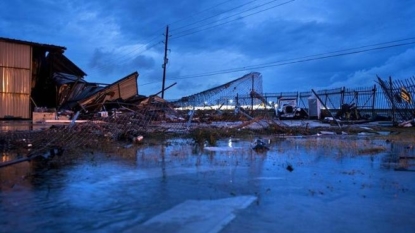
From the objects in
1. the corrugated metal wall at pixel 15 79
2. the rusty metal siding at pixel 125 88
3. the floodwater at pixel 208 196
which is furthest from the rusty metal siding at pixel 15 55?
the floodwater at pixel 208 196

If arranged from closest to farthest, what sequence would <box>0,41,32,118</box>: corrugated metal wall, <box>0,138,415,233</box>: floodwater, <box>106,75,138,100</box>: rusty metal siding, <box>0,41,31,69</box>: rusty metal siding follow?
<box>0,138,415,233</box>: floodwater, <box>0,41,32,118</box>: corrugated metal wall, <box>0,41,31,69</box>: rusty metal siding, <box>106,75,138,100</box>: rusty metal siding

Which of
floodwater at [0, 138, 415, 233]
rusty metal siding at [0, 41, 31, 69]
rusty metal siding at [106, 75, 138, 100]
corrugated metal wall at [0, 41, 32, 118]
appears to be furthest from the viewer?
rusty metal siding at [106, 75, 138, 100]

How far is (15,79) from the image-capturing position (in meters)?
25.2

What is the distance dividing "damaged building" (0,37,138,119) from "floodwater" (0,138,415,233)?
18498 mm

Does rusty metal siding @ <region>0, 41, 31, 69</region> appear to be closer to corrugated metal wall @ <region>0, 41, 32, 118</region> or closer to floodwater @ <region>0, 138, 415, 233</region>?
corrugated metal wall @ <region>0, 41, 32, 118</region>

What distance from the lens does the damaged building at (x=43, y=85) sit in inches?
976

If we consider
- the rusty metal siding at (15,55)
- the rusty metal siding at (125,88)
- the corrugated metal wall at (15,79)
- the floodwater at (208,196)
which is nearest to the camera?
the floodwater at (208,196)

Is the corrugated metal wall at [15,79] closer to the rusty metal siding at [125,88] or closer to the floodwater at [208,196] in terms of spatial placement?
the rusty metal siding at [125,88]

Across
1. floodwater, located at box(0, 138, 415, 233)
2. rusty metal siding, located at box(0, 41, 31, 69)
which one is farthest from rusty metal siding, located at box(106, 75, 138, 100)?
floodwater, located at box(0, 138, 415, 233)

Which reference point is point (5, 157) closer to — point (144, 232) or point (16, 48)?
point (144, 232)

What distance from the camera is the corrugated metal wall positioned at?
968 inches

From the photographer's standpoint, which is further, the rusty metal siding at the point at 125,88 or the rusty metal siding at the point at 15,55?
the rusty metal siding at the point at 125,88

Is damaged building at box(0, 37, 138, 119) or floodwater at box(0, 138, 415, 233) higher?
damaged building at box(0, 37, 138, 119)

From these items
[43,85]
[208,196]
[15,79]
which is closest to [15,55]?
Answer: [15,79]
